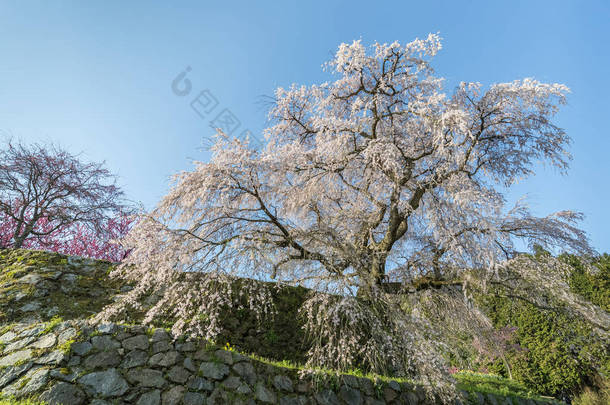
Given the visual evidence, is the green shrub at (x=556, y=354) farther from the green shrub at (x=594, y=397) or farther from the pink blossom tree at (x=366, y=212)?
the pink blossom tree at (x=366, y=212)

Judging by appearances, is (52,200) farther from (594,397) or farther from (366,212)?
(594,397)

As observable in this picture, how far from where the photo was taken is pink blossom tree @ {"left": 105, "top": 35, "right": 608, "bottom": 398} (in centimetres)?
485

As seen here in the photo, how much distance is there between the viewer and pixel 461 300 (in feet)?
20.5

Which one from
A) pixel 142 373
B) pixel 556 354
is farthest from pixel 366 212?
pixel 556 354

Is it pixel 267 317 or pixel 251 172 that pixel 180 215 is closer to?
pixel 251 172

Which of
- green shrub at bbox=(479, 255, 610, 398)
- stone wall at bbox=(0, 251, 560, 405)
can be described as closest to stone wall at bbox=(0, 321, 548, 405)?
stone wall at bbox=(0, 251, 560, 405)

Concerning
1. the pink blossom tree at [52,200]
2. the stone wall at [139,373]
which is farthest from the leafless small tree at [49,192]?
the stone wall at [139,373]

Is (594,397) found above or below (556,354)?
below

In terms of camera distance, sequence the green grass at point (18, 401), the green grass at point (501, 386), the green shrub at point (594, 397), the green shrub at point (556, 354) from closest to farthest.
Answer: the green grass at point (18, 401) < the green grass at point (501, 386) < the green shrub at point (594, 397) < the green shrub at point (556, 354)

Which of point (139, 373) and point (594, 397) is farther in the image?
point (594, 397)

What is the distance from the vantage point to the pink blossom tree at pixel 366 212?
4848 millimetres

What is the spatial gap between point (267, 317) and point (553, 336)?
930cm

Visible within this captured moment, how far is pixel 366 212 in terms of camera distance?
23.0 ft

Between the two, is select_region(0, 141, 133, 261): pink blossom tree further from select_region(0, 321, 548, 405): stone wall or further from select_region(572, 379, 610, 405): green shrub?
select_region(572, 379, 610, 405): green shrub
